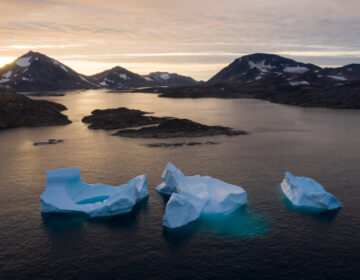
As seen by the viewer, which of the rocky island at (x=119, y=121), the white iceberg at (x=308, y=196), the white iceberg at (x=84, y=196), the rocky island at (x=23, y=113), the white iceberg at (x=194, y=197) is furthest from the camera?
the rocky island at (x=23, y=113)

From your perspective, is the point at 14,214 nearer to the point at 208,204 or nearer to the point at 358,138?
the point at 208,204

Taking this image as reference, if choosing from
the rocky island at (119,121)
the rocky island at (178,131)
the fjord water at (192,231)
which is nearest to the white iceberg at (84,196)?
the fjord water at (192,231)

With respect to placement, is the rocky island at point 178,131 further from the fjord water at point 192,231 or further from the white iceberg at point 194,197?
the white iceberg at point 194,197

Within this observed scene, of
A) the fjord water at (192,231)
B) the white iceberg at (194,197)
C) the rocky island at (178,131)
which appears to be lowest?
the fjord water at (192,231)

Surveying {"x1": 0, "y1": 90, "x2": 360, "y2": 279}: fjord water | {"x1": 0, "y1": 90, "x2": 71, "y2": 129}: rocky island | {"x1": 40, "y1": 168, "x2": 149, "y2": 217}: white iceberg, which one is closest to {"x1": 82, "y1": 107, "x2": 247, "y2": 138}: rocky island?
{"x1": 0, "y1": 90, "x2": 71, "y2": 129}: rocky island

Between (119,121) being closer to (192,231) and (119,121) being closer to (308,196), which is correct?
(308,196)

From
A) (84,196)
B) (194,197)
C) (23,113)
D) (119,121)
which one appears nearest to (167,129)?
(119,121)

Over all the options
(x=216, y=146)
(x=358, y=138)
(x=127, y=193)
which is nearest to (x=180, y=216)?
(x=127, y=193)
